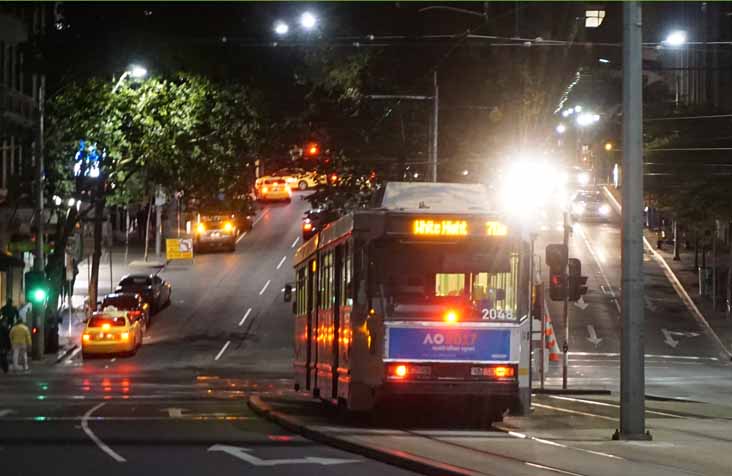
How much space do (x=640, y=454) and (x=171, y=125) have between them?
3114cm

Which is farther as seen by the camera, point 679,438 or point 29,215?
point 29,215

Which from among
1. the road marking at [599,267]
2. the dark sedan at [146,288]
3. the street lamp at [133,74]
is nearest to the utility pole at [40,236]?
the street lamp at [133,74]

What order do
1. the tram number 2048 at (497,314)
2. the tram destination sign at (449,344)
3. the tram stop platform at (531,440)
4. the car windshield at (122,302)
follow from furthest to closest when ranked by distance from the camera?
the car windshield at (122,302), the tram number 2048 at (497,314), the tram destination sign at (449,344), the tram stop platform at (531,440)

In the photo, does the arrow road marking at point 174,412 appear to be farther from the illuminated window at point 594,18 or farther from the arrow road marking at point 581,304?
the illuminated window at point 594,18

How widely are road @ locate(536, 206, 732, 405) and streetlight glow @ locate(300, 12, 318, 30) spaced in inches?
554

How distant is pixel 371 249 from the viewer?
18.0 meters

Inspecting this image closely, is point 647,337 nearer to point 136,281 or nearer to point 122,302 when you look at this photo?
point 122,302

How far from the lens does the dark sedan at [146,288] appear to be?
53094 mm

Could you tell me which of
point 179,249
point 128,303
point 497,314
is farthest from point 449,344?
point 179,249

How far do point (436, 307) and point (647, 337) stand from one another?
35.3 m

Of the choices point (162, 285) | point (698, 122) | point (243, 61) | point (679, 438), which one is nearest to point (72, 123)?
point (243, 61)

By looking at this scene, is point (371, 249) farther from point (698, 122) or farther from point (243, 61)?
point (698, 122)

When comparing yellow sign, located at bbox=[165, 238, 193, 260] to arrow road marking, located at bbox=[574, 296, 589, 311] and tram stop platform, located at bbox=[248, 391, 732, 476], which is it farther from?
tram stop platform, located at bbox=[248, 391, 732, 476]

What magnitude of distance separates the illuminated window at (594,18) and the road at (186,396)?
42.4m
